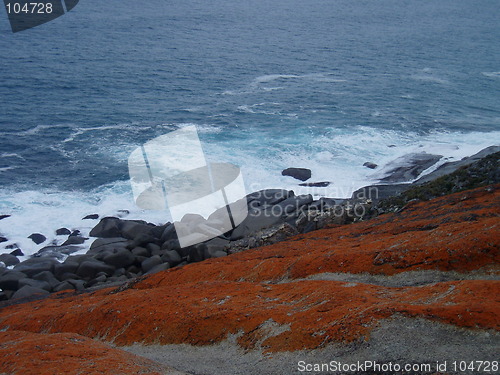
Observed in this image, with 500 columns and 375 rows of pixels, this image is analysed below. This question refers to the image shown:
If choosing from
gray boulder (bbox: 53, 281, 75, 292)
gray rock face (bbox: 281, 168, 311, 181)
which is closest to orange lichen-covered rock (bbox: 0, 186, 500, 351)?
gray boulder (bbox: 53, 281, 75, 292)

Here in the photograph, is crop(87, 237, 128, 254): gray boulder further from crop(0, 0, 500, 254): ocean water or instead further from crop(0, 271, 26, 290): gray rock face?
crop(0, 271, 26, 290): gray rock face

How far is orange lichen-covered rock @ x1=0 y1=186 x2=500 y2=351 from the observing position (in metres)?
16.0

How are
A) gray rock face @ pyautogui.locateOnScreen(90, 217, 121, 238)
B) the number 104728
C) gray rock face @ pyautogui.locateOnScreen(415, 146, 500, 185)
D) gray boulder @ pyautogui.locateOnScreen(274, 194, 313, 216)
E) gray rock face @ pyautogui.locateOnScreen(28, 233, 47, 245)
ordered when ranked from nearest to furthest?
gray boulder @ pyautogui.locateOnScreen(274, 194, 313, 216) < gray rock face @ pyautogui.locateOnScreen(28, 233, 47, 245) < gray rock face @ pyautogui.locateOnScreen(90, 217, 121, 238) < gray rock face @ pyautogui.locateOnScreen(415, 146, 500, 185) < the number 104728

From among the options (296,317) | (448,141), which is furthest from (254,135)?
(296,317)

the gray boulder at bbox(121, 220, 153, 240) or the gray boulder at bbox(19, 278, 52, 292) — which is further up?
the gray boulder at bbox(19, 278, 52, 292)

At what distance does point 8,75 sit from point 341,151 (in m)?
55.6

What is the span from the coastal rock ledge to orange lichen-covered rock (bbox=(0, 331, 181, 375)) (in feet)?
0.14

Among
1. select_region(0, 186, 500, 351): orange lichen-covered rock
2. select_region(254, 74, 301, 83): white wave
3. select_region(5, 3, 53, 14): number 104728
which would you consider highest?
select_region(5, 3, 53, 14): number 104728

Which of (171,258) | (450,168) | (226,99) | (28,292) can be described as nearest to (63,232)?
(28,292)

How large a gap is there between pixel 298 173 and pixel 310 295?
34122 mm

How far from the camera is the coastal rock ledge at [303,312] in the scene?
14773 millimetres

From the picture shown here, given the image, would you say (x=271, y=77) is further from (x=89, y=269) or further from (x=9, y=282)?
(x=9, y=282)

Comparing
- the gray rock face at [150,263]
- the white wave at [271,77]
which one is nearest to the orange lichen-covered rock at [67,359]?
the gray rock face at [150,263]

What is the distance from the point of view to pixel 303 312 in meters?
17.6
